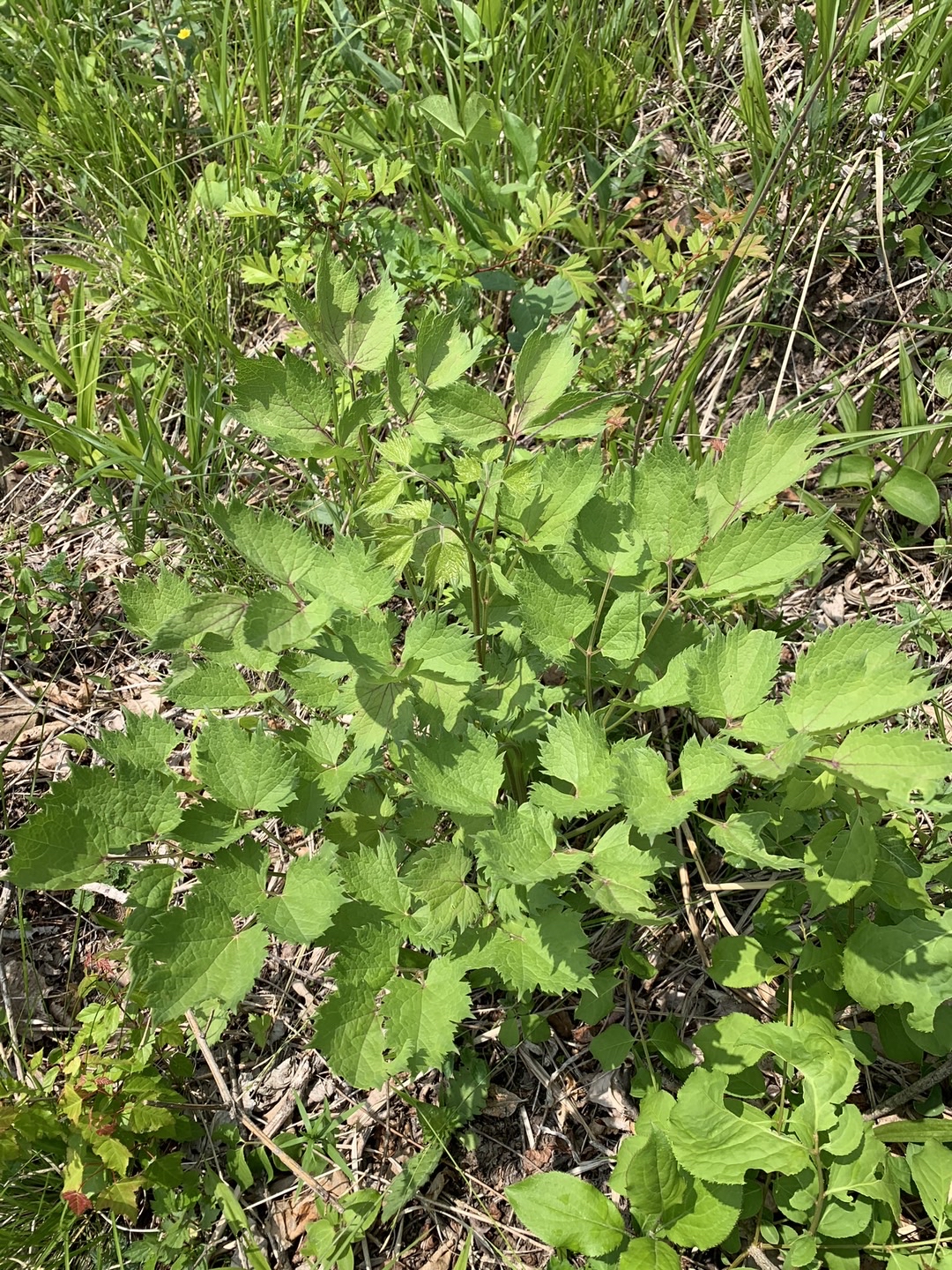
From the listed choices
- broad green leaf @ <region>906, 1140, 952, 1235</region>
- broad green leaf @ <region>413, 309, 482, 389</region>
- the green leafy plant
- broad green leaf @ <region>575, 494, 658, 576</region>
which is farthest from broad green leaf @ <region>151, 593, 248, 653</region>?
broad green leaf @ <region>906, 1140, 952, 1235</region>

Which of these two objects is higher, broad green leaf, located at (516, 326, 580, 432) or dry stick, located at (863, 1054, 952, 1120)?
broad green leaf, located at (516, 326, 580, 432)

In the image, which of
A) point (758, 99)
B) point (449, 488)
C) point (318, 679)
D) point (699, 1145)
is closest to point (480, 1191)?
point (699, 1145)

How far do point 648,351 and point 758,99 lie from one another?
29.5 inches


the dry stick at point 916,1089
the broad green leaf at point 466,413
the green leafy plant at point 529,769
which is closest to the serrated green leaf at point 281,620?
the green leafy plant at point 529,769

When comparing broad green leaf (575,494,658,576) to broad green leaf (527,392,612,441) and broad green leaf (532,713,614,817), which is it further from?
broad green leaf (532,713,614,817)

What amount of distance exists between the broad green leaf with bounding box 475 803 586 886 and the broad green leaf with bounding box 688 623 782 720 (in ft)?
1.02

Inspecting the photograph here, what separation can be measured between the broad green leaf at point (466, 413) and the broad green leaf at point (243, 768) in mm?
604

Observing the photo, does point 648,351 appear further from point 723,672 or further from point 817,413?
point 723,672

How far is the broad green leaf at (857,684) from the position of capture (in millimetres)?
1250

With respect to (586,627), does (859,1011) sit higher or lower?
lower

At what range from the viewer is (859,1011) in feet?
6.12

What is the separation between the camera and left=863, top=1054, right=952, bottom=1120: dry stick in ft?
5.68

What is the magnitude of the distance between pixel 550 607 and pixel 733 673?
1.09 feet

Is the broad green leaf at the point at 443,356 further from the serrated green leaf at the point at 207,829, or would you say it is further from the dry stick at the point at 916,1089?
the dry stick at the point at 916,1089
